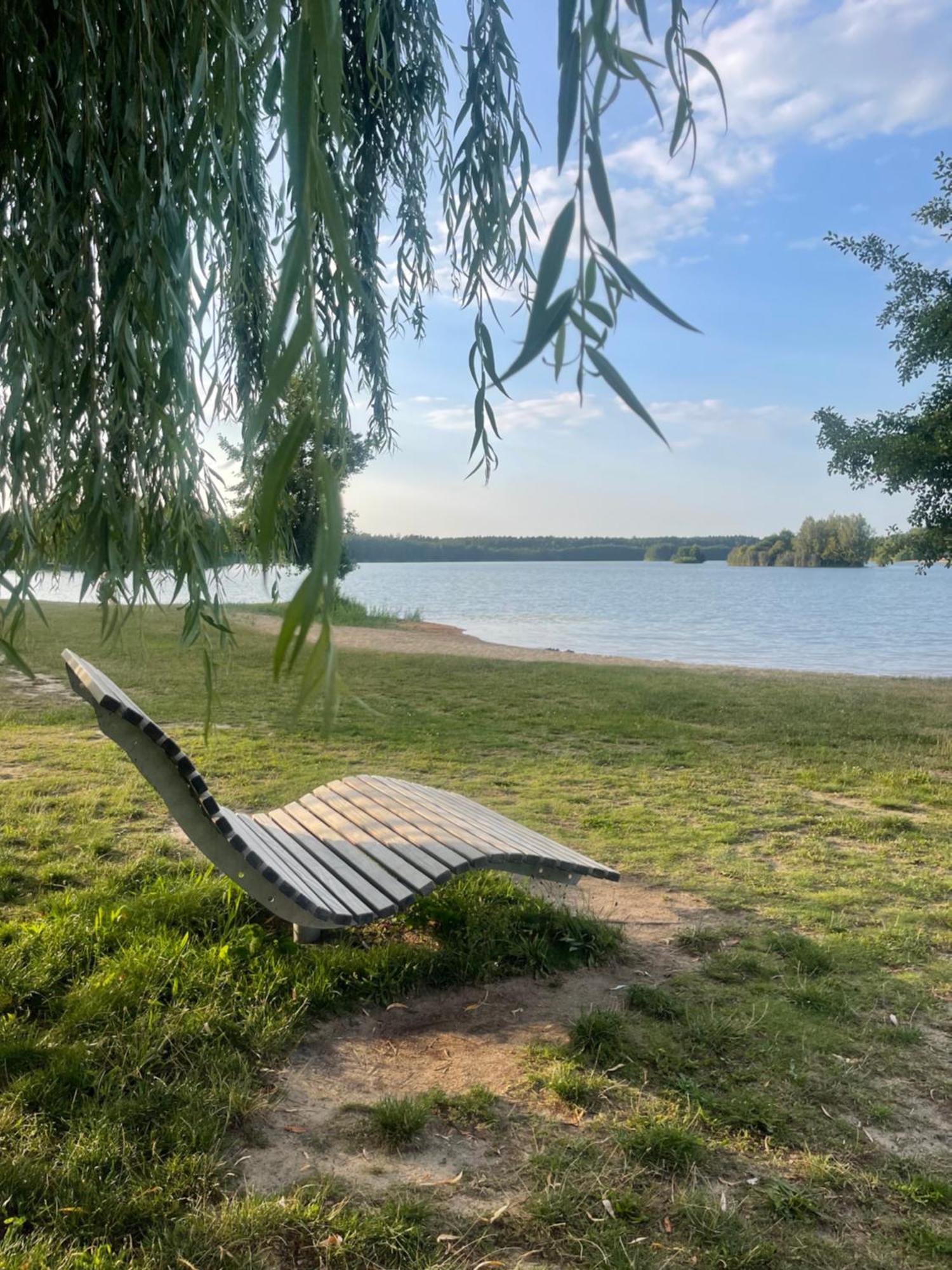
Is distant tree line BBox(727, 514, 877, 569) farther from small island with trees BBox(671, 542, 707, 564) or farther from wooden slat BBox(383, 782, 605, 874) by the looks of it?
wooden slat BBox(383, 782, 605, 874)

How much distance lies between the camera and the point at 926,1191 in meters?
2.27

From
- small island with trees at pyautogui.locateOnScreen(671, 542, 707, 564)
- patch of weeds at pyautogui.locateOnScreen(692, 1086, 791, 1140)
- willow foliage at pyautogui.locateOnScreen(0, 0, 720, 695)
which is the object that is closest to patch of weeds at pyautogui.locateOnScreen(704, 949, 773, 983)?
patch of weeds at pyautogui.locateOnScreen(692, 1086, 791, 1140)

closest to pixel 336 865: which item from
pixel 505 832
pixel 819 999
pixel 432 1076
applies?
pixel 505 832

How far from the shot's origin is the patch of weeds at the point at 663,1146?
7.64 feet

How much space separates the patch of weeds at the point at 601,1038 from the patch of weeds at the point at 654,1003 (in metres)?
0.13

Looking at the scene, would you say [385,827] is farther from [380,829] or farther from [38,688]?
[38,688]

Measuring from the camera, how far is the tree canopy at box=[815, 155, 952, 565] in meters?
8.39

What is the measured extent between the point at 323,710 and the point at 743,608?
37856 mm

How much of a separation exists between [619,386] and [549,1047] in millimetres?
2420

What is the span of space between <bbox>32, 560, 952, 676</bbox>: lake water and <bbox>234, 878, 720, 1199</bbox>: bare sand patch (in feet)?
4.57

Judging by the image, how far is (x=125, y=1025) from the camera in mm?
2740

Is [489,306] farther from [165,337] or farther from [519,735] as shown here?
[519,735]

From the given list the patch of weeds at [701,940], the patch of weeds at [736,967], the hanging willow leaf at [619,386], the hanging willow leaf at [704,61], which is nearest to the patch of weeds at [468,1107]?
the patch of weeds at [736,967]

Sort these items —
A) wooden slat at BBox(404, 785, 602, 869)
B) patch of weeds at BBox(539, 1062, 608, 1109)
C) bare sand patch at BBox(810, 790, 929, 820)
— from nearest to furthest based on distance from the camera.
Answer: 1. patch of weeds at BBox(539, 1062, 608, 1109)
2. wooden slat at BBox(404, 785, 602, 869)
3. bare sand patch at BBox(810, 790, 929, 820)
